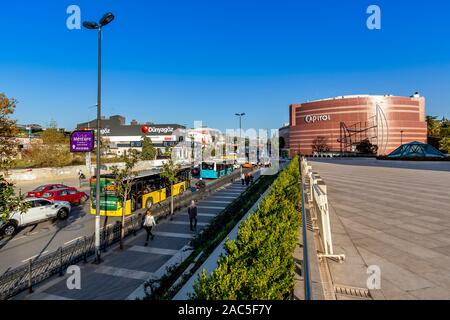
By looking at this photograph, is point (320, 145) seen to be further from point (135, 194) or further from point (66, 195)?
point (66, 195)

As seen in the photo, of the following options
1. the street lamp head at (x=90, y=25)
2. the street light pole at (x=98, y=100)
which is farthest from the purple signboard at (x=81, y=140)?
the street lamp head at (x=90, y=25)

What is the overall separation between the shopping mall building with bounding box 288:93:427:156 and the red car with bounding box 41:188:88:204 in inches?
3990

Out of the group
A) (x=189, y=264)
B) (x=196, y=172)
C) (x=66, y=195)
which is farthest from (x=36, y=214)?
(x=196, y=172)

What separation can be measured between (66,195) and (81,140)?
4889 millimetres

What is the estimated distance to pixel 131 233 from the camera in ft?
47.1

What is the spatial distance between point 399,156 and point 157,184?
159 feet

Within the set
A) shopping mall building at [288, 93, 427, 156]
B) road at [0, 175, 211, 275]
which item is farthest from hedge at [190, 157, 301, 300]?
shopping mall building at [288, 93, 427, 156]

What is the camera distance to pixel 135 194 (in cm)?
1805

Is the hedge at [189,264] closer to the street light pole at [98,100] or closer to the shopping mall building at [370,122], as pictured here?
the street light pole at [98,100]

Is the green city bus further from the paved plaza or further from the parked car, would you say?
the parked car

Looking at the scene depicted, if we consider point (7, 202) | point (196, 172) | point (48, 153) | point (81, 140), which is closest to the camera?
point (7, 202)

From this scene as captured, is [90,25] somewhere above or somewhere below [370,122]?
below
